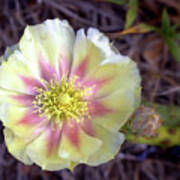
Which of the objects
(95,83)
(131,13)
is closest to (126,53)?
(131,13)

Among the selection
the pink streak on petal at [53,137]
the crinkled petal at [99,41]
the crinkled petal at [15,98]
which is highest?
the crinkled petal at [99,41]

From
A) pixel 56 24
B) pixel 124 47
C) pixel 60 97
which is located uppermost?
pixel 56 24

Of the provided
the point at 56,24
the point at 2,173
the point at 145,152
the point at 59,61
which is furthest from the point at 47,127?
the point at 145,152

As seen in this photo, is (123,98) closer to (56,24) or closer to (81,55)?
(81,55)

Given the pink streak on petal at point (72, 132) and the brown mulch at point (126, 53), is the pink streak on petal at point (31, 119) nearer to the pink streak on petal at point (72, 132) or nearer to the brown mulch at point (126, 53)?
the pink streak on petal at point (72, 132)

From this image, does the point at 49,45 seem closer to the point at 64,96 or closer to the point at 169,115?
the point at 64,96

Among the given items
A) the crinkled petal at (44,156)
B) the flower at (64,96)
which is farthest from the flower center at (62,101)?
the crinkled petal at (44,156)

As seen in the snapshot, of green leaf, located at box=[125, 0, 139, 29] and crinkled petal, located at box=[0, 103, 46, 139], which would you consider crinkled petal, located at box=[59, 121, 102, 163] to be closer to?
crinkled petal, located at box=[0, 103, 46, 139]
